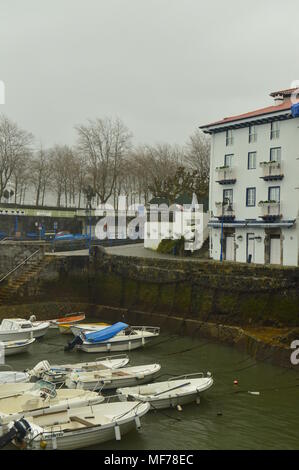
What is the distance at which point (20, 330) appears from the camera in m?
29.1

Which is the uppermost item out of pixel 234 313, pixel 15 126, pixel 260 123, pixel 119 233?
pixel 15 126

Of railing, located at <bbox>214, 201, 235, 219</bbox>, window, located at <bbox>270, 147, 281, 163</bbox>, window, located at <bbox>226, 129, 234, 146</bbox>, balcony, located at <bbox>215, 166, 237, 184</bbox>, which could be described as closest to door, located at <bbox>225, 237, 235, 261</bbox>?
railing, located at <bbox>214, 201, 235, 219</bbox>

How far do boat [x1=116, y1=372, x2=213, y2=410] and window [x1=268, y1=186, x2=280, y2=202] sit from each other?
18759mm

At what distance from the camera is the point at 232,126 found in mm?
40062

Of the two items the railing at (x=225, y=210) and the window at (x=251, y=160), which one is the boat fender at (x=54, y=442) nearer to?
the railing at (x=225, y=210)

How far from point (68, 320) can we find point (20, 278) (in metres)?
5.69

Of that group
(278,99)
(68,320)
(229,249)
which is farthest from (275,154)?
(68,320)

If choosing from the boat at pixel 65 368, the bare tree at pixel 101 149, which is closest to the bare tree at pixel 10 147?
the bare tree at pixel 101 149

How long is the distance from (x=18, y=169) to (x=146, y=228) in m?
29.5

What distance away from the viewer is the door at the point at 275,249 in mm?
36719

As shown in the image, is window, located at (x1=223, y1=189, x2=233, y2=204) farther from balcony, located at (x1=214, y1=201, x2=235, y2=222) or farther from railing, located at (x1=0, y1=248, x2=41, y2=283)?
railing, located at (x1=0, y1=248, x2=41, y2=283)

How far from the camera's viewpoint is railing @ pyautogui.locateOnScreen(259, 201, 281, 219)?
3641 centimetres
